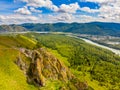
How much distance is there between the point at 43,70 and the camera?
133625 mm

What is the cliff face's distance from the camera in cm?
12417

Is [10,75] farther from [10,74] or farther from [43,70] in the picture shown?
[43,70]

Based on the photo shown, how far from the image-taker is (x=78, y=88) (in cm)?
14100

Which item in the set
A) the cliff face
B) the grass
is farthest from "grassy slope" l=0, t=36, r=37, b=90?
the cliff face

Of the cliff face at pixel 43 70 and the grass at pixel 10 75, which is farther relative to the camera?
the cliff face at pixel 43 70

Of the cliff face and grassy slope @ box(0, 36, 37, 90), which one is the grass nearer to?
grassy slope @ box(0, 36, 37, 90)

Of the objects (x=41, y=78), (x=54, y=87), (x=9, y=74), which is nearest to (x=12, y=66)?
(x=9, y=74)

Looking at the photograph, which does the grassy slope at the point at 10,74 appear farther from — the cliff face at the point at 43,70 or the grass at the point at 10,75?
the cliff face at the point at 43,70

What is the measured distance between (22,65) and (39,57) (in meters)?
11.4

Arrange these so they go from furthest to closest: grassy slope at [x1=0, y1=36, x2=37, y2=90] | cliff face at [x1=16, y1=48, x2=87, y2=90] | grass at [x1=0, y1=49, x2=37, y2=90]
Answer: cliff face at [x1=16, y1=48, x2=87, y2=90]
grassy slope at [x1=0, y1=36, x2=37, y2=90]
grass at [x1=0, y1=49, x2=37, y2=90]

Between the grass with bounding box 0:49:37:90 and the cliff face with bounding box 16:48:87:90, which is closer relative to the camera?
the grass with bounding box 0:49:37:90

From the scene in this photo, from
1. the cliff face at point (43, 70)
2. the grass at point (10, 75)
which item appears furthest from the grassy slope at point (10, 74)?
the cliff face at point (43, 70)

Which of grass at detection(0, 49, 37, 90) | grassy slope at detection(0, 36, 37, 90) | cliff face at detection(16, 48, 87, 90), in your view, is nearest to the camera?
grass at detection(0, 49, 37, 90)

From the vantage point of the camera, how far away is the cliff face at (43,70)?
407ft
